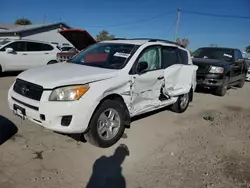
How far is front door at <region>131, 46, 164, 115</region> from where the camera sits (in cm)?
400

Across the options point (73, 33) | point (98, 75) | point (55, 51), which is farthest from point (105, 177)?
point (55, 51)

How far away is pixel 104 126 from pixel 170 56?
2521 mm

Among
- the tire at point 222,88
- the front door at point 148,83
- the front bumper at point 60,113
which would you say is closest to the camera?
the front bumper at point 60,113

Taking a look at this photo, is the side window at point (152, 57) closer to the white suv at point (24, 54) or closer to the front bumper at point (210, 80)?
the front bumper at point (210, 80)

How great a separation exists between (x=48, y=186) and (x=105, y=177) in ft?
2.26

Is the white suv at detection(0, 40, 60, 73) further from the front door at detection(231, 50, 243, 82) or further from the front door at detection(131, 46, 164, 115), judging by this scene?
the front door at detection(231, 50, 243, 82)

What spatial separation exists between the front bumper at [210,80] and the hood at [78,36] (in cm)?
420

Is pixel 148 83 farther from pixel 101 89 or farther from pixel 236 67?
pixel 236 67

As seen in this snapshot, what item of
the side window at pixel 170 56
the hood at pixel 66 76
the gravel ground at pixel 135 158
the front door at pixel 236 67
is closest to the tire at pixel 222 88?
the front door at pixel 236 67

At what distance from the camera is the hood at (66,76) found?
319 cm

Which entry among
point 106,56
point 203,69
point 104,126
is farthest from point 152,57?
point 203,69

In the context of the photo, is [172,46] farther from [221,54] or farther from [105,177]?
[221,54]

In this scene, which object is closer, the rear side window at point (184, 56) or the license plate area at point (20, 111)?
the license plate area at point (20, 111)

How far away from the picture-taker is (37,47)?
10.6 meters
